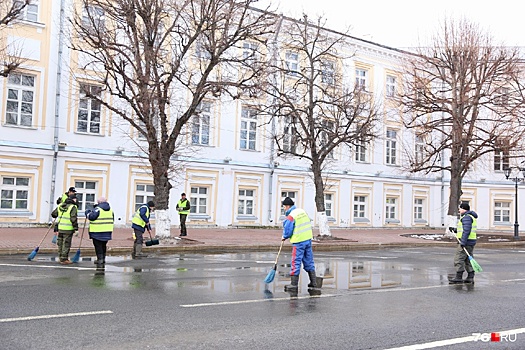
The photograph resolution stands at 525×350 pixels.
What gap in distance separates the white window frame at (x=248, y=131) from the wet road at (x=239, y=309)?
61.1 feet

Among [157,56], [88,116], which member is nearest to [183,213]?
[157,56]

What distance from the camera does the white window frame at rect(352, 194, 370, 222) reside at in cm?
3656

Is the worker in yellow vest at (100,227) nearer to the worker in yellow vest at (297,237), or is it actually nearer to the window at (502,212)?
the worker in yellow vest at (297,237)

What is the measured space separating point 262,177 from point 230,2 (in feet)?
45.0

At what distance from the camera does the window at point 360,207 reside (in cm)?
3669

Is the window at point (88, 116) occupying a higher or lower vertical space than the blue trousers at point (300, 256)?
higher

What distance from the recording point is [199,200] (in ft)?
98.6

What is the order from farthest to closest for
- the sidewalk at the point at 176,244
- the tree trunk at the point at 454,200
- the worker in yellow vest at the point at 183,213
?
the tree trunk at the point at 454,200 → the worker in yellow vest at the point at 183,213 → the sidewalk at the point at 176,244

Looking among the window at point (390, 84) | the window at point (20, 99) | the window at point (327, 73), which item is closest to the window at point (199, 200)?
the window at point (327, 73)

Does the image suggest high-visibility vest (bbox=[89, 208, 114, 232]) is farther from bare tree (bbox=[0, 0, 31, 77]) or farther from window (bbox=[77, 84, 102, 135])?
window (bbox=[77, 84, 102, 135])

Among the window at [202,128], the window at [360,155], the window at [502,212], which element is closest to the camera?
the window at [202,128]

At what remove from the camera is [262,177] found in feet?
106

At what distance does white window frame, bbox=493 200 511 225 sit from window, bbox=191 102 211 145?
23455 millimetres

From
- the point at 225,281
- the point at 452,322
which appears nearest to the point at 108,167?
the point at 225,281
